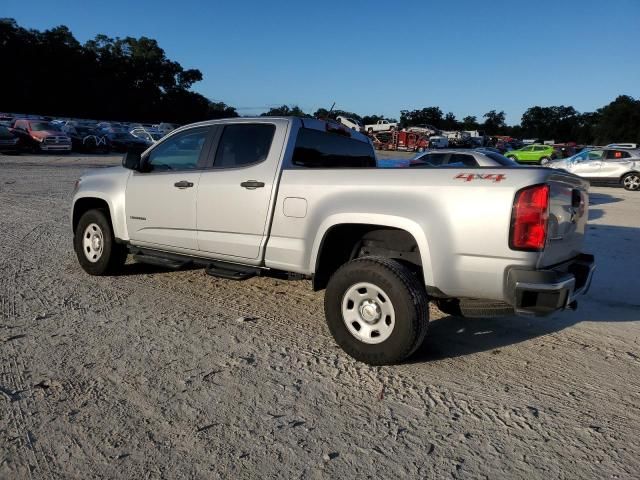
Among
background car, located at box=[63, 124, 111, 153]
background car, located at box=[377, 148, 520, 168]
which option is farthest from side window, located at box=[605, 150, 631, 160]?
background car, located at box=[63, 124, 111, 153]

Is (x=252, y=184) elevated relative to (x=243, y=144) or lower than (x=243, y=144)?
lower

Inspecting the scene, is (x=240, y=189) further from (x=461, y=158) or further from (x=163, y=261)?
(x=461, y=158)

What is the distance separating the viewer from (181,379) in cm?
354

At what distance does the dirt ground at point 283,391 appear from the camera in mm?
2701

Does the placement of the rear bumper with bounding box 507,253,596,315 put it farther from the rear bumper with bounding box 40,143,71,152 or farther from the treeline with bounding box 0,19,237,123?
the treeline with bounding box 0,19,237,123

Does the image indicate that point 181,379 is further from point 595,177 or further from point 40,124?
point 40,124

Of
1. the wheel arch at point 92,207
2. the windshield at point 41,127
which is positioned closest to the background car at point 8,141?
the windshield at point 41,127

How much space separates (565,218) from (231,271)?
2.84 m

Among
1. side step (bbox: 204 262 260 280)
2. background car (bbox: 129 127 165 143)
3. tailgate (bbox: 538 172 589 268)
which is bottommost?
background car (bbox: 129 127 165 143)

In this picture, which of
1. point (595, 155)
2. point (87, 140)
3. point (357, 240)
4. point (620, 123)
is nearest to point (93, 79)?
point (87, 140)

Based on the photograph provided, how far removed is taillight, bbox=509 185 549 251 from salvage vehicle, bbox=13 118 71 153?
29263 millimetres

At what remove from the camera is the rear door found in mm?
4512

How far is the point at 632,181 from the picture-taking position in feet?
63.6

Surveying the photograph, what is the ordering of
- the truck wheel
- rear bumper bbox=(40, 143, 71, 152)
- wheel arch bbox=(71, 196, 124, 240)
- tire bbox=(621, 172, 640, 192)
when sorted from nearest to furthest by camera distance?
→ the truck wheel → wheel arch bbox=(71, 196, 124, 240) → tire bbox=(621, 172, 640, 192) → rear bumper bbox=(40, 143, 71, 152)
